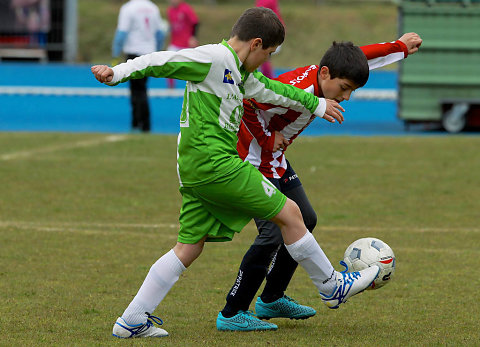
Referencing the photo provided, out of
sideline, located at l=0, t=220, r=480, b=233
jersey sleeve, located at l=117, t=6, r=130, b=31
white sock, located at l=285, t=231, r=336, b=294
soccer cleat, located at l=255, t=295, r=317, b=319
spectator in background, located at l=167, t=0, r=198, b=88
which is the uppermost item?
white sock, located at l=285, t=231, r=336, b=294

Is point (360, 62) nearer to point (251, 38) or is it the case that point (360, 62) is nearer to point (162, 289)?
point (251, 38)

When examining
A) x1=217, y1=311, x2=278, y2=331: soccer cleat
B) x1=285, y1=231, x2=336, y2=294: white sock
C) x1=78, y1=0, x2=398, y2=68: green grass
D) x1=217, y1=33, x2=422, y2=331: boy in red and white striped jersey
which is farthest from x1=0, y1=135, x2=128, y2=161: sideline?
x1=78, y1=0, x2=398, y2=68: green grass

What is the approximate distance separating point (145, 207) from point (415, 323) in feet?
14.4

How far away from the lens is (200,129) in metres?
4.76

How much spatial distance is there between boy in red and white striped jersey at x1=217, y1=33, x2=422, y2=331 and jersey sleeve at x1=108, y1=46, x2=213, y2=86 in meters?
0.59

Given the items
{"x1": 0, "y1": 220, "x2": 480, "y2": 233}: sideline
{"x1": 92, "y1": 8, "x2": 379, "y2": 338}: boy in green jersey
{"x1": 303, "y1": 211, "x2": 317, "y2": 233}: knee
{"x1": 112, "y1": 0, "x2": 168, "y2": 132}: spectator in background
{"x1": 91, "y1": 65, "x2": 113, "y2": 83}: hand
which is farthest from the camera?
{"x1": 112, "y1": 0, "x2": 168, "y2": 132}: spectator in background

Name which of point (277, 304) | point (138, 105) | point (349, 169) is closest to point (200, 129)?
point (277, 304)

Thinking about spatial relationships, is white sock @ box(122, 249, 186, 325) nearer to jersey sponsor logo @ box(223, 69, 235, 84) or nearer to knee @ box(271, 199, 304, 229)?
knee @ box(271, 199, 304, 229)

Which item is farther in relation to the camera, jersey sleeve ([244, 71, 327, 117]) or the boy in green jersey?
jersey sleeve ([244, 71, 327, 117])

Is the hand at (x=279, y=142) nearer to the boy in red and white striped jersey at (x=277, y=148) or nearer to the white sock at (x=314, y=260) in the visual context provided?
the boy in red and white striped jersey at (x=277, y=148)

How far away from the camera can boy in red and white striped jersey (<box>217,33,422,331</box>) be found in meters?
5.19

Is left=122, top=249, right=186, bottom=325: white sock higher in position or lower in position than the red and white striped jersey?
lower

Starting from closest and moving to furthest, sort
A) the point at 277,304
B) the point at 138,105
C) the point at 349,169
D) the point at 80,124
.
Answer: the point at 277,304 < the point at 349,169 < the point at 138,105 < the point at 80,124

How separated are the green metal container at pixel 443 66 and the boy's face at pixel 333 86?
1094cm
